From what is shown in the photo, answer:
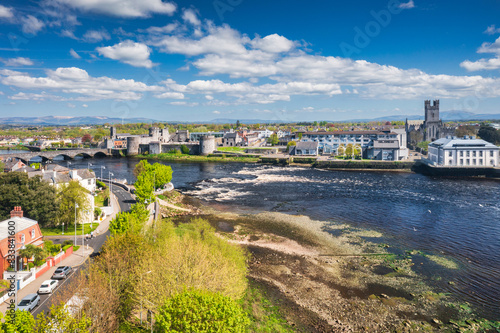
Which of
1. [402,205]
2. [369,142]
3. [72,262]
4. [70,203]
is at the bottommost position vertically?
[402,205]

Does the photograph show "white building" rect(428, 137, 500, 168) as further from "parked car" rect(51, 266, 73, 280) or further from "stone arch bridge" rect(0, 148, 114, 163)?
"stone arch bridge" rect(0, 148, 114, 163)

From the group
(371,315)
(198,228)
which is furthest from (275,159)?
(371,315)

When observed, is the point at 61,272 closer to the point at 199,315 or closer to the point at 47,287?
the point at 47,287

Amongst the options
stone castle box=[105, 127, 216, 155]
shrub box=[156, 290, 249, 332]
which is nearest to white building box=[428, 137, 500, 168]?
stone castle box=[105, 127, 216, 155]

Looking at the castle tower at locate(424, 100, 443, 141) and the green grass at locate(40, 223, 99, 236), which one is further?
Result: the castle tower at locate(424, 100, 443, 141)

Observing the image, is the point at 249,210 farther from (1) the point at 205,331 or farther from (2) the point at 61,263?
(1) the point at 205,331

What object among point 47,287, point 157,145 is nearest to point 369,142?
point 157,145

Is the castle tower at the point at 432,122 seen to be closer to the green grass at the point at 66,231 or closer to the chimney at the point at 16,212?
the green grass at the point at 66,231
